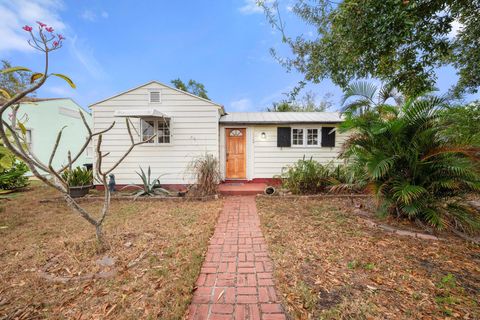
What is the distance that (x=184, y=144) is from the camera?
737 cm

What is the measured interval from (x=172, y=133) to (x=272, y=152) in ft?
12.8

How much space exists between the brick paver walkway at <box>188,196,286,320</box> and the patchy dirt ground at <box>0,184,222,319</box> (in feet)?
0.51

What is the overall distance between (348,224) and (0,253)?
6069 mm

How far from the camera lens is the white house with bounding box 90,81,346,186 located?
23.7 ft

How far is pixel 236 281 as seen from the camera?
2318mm

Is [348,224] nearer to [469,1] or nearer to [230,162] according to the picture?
[469,1]

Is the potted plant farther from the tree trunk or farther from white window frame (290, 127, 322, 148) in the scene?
white window frame (290, 127, 322, 148)

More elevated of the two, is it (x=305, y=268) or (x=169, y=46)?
(x=169, y=46)

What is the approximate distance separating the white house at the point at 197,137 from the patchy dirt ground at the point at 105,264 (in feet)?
9.41

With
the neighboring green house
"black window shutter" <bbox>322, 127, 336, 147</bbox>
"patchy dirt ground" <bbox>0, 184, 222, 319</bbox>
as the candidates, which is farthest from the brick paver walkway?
the neighboring green house

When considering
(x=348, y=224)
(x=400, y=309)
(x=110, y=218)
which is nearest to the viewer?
(x=400, y=309)

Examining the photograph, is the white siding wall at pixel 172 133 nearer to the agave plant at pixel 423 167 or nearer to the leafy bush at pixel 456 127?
the agave plant at pixel 423 167

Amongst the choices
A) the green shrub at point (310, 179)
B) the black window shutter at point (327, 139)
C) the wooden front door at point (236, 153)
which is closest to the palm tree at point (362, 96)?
the green shrub at point (310, 179)

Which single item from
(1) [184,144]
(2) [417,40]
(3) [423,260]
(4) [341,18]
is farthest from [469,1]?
(1) [184,144]
